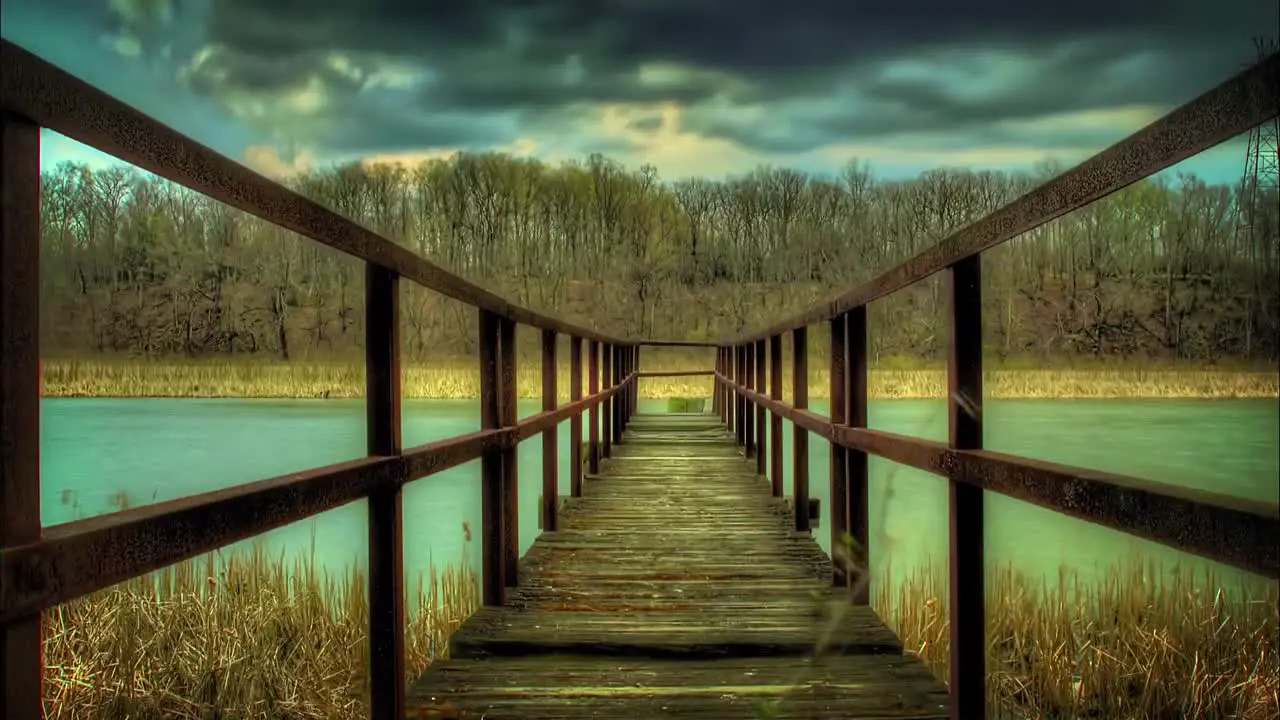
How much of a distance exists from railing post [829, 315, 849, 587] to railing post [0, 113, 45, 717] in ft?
8.89

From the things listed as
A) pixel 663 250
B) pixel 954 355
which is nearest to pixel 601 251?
pixel 663 250

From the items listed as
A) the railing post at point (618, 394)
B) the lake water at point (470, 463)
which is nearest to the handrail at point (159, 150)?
the lake water at point (470, 463)

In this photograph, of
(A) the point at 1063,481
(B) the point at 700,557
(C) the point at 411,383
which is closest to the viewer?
(A) the point at 1063,481

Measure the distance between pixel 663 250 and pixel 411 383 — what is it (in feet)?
114

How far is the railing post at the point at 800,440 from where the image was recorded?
4.73 meters

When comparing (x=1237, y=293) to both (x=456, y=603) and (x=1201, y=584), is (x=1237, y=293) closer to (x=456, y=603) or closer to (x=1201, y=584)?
(x=456, y=603)

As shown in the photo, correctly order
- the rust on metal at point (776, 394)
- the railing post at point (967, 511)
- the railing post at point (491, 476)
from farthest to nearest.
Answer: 1. the rust on metal at point (776, 394)
2. the railing post at point (491, 476)
3. the railing post at point (967, 511)

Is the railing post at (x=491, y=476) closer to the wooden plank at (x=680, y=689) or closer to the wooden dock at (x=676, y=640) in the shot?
the wooden dock at (x=676, y=640)

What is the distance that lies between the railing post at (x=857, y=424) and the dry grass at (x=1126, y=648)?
1578mm

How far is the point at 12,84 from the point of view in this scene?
1.04m

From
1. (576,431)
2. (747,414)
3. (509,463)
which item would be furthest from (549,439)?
(747,414)

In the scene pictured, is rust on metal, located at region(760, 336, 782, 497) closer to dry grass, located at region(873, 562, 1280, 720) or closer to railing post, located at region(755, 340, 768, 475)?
railing post, located at region(755, 340, 768, 475)

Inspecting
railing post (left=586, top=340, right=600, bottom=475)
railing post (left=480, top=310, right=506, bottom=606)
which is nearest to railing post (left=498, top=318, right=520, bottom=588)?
railing post (left=480, top=310, right=506, bottom=606)

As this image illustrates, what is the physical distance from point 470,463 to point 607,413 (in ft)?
8.58
